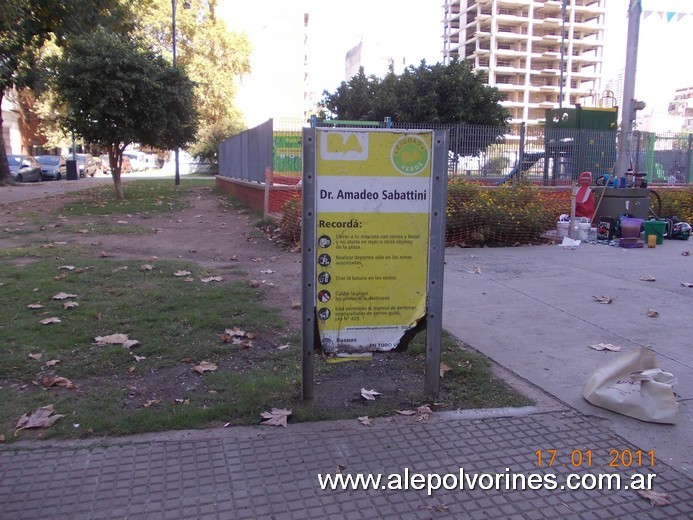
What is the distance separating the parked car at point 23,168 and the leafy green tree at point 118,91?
14756 mm

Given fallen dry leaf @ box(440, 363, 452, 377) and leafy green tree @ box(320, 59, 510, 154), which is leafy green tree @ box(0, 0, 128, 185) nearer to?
fallen dry leaf @ box(440, 363, 452, 377)

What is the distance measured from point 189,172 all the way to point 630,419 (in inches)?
2265

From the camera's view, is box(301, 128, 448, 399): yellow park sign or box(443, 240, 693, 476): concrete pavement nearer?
box(301, 128, 448, 399): yellow park sign

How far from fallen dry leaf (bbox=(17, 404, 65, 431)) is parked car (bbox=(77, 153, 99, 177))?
134 ft

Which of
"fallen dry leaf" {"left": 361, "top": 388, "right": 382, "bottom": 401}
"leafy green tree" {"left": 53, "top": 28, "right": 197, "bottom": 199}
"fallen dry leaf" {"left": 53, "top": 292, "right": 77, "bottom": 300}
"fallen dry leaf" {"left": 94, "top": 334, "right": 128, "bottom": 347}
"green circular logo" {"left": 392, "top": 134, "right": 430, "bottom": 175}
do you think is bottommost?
"fallen dry leaf" {"left": 361, "top": 388, "right": 382, "bottom": 401}

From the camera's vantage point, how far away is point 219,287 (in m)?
7.38

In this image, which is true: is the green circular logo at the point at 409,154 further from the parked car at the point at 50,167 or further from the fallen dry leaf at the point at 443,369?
the parked car at the point at 50,167

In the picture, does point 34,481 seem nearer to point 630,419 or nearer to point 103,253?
point 630,419

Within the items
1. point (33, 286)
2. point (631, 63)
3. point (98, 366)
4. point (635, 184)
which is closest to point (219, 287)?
point (33, 286)

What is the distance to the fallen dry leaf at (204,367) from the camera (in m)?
4.76

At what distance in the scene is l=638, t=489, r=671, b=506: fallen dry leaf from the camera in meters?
3.12

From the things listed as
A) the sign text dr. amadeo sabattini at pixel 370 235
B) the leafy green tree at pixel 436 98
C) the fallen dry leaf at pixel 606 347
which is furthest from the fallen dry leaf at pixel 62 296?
the leafy green tree at pixel 436 98

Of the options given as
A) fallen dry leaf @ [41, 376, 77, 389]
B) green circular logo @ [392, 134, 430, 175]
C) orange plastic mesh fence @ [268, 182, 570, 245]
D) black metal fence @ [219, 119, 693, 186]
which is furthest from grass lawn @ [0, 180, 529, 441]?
black metal fence @ [219, 119, 693, 186]
